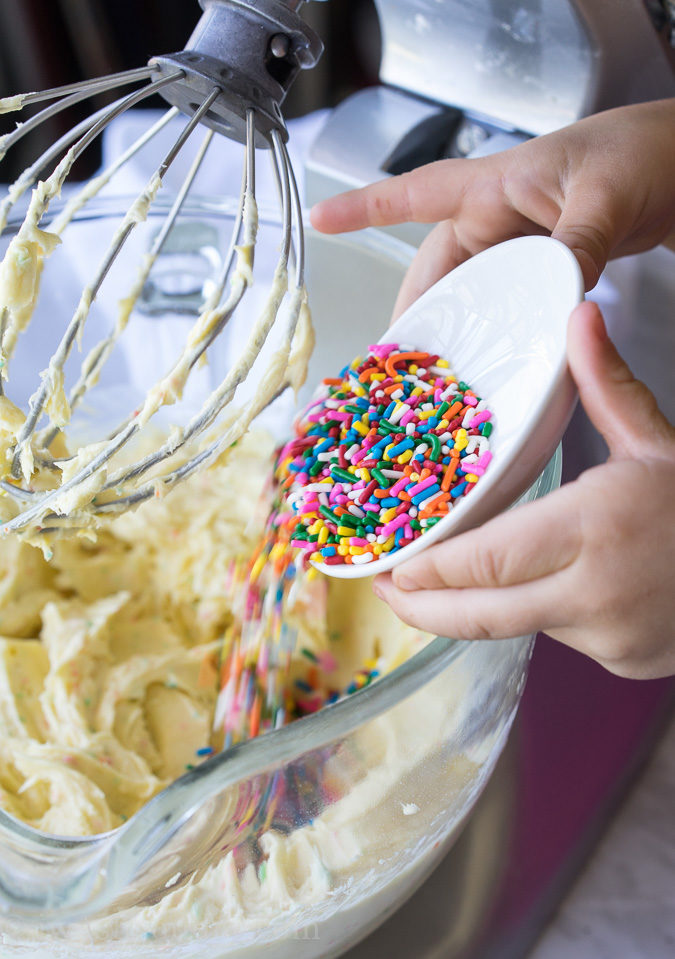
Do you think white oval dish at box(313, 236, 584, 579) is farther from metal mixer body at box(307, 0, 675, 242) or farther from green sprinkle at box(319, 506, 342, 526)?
metal mixer body at box(307, 0, 675, 242)

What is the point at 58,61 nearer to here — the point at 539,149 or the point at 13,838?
the point at 539,149

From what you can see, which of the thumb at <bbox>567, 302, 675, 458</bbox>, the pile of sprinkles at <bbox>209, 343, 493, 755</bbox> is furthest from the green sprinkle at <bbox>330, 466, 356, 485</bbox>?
the thumb at <bbox>567, 302, 675, 458</bbox>

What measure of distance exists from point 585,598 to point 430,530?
0.07 meters

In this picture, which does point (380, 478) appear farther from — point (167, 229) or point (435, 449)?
point (167, 229)

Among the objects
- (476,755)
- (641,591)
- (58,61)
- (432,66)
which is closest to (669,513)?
(641,591)

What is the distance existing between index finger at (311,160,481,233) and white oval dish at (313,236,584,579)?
0.07 m

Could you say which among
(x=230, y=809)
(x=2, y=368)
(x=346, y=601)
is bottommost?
(x=346, y=601)

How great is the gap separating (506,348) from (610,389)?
0.11m

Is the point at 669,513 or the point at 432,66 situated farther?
the point at 432,66

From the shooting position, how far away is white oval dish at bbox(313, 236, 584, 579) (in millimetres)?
374

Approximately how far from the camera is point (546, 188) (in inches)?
19.3

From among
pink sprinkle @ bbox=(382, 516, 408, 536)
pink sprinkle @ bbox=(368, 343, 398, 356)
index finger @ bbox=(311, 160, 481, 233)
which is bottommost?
pink sprinkle @ bbox=(382, 516, 408, 536)

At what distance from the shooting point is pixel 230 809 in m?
0.35

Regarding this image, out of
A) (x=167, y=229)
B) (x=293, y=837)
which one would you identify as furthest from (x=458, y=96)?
(x=293, y=837)
